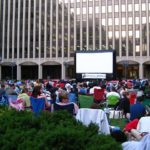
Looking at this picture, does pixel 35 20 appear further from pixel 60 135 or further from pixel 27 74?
pixel 60 135

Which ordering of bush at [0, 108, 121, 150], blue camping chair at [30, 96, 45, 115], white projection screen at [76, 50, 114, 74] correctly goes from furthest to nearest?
1. white projection screen at [76, 50, 114, 74]
2. blue camping chair at [30, 96, 45, 115]
3. bush at [0, 108, 121, 150]

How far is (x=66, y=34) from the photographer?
10125 centimetres

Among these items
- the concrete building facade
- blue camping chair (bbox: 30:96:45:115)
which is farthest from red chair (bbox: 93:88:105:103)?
the concrete building facade

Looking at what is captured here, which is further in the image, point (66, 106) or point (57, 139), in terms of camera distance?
point (66, 106)

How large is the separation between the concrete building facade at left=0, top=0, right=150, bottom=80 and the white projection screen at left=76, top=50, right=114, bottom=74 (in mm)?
57786

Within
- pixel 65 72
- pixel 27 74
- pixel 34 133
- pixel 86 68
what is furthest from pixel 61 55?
pixel 34 133

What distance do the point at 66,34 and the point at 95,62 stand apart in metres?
66.1

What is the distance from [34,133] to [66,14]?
97.8 metres

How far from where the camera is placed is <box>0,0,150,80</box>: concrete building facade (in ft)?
315

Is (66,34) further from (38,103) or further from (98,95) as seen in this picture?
(38,103)

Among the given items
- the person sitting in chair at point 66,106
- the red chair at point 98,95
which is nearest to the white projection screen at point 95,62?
the red chair at point 98,95

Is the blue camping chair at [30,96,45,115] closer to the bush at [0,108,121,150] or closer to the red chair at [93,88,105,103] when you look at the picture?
the red chair at [93,88,105,103]

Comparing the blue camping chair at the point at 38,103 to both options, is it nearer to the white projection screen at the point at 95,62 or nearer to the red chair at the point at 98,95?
the red chair at the point at 98,95

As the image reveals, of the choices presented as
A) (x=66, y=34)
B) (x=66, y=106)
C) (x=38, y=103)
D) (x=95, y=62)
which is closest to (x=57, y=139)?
(x=66, y=106)
